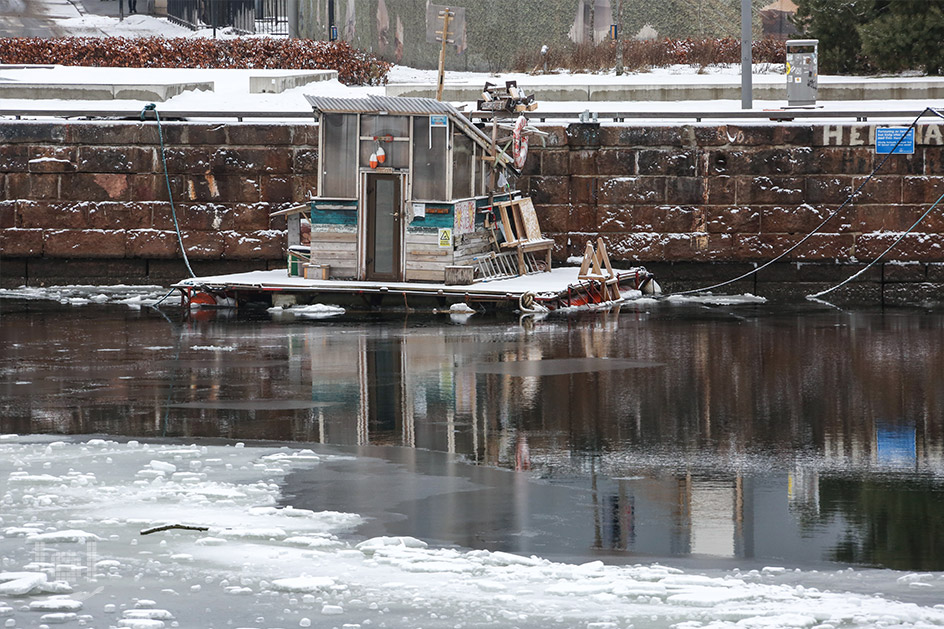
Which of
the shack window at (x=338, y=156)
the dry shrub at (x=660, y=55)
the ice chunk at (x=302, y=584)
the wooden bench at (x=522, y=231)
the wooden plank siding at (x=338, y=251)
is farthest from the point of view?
the dry shrub at (x=660, y=55)

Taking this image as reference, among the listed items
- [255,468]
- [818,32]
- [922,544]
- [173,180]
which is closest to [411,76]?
[818,32]

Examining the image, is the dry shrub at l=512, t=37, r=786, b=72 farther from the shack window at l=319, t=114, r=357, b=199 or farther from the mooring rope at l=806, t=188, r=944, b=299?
the shack window at l=319, t=114, r=357, b=199

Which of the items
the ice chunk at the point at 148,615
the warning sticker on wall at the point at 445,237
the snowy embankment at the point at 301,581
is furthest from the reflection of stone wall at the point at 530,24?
the ice chunk at the point at 148,615

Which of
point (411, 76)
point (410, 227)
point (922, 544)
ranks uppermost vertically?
point (411, 76)

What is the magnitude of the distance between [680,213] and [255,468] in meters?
14.5

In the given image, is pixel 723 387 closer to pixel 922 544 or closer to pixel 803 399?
pixel 803 399

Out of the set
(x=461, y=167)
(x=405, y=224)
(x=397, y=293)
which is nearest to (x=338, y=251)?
(x=405, y=224)

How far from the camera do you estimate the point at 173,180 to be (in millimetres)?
24531

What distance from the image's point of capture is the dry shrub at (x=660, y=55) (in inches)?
1478

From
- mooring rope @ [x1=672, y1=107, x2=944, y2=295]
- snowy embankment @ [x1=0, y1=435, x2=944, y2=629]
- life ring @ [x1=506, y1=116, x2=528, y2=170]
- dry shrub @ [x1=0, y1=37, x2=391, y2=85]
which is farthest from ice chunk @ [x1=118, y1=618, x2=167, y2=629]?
dry shrub @ [x1=0, y1=37, x2=391, y2=85]

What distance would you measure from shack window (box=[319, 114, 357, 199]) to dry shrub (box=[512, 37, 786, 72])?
17.5 metres

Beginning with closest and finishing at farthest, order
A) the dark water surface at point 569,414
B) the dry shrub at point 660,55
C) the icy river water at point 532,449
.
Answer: the icy river water at point 532,449 < the dark water surface at point 569,414 < the dry shrub at point 660,55

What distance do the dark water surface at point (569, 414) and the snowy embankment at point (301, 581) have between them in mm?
419

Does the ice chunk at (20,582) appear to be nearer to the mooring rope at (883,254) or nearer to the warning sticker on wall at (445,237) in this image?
the warning sticker on wall at (445,237)
